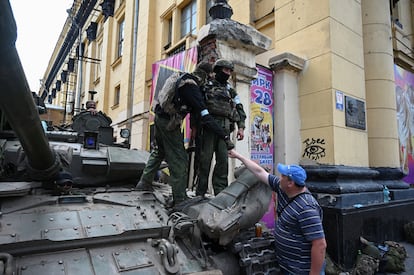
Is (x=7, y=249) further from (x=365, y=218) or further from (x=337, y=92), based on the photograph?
(x=337, y=92)

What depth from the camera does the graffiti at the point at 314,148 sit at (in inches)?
205

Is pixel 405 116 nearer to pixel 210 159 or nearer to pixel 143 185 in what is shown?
pixel 210 159

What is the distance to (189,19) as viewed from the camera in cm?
1020

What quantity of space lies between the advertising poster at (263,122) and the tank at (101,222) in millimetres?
2301

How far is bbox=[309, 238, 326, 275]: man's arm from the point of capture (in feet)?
7.01

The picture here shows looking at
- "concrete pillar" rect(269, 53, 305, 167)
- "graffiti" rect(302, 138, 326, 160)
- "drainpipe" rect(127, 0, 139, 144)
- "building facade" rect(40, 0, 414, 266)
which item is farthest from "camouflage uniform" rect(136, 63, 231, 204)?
"drainpipe" rect(127, 0, 139, 144)

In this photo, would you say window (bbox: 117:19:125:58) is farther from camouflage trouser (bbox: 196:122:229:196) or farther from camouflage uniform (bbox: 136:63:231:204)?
camouflage trouser (bbox: 196:122:229:196)

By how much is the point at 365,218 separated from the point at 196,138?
3.07m

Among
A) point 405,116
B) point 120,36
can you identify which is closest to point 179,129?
point 405,116

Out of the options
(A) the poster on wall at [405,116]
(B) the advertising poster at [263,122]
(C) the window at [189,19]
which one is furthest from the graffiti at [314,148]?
(C) the window at [189,19]

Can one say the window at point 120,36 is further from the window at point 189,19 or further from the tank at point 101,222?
the tank at point 101,222

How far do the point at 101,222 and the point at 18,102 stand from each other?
1203 mm

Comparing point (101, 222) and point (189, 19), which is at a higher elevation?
point (189, 19)

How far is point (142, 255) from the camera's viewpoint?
2371 millimetres
